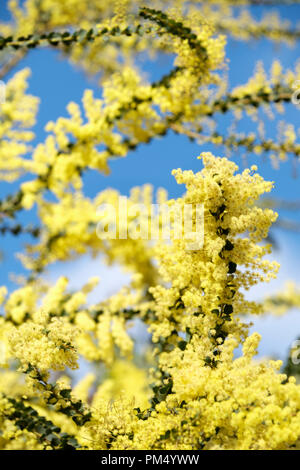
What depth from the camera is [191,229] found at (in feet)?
1.55

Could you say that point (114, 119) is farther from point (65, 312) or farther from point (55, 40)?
point (65, 312)

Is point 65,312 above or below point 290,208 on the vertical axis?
below

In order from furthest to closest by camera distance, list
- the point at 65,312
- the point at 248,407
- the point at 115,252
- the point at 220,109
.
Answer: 1. the point at 115,252
2. the point at 220,109
3. the point at 65,312
4. the point at 248,407

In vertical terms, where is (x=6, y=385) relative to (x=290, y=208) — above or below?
below

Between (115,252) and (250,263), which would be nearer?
(250,263)

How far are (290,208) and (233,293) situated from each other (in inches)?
31.2

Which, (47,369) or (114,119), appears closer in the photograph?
(47,369)

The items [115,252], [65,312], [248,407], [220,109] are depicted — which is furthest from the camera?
[115,252]

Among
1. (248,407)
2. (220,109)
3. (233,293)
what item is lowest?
(248,407)

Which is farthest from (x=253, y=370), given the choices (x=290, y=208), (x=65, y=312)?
(x=290, y=208)

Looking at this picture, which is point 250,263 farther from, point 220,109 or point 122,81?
point 122,81

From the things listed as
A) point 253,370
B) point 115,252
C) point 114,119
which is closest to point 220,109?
point 114,119

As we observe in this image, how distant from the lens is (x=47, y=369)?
46 centimetres

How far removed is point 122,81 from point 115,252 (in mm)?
388
